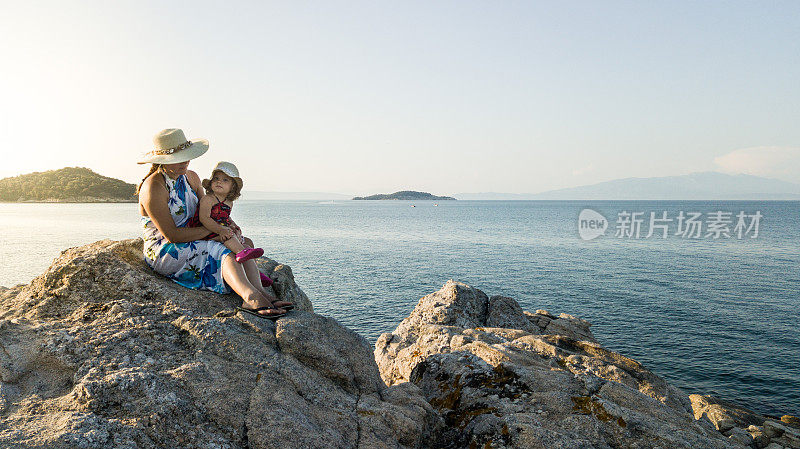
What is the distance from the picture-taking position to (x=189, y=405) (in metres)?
4.57

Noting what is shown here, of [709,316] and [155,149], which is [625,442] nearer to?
[155,149]

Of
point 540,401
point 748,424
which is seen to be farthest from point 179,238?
point 748,424

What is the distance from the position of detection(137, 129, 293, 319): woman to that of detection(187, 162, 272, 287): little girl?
11 cm

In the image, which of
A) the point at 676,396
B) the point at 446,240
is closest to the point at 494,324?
the point at 676,396

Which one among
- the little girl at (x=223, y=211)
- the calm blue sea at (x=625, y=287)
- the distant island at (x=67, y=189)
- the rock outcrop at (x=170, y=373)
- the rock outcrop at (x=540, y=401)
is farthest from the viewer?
the distant island at (x=67, y=189)

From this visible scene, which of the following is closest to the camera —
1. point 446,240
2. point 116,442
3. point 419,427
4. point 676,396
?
point 116,442

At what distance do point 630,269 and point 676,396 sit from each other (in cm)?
3955

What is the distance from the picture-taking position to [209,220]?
7211 mm

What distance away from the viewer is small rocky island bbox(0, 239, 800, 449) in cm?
434

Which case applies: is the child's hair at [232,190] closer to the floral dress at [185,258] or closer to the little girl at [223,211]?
the little girl at [223,211]

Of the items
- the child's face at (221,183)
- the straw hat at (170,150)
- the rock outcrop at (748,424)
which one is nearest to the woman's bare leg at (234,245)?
the child's face at (221,183)

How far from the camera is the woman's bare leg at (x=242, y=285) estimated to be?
6.48m

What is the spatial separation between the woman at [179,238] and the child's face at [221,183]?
427 millimetres

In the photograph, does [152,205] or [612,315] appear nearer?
[152,205]
